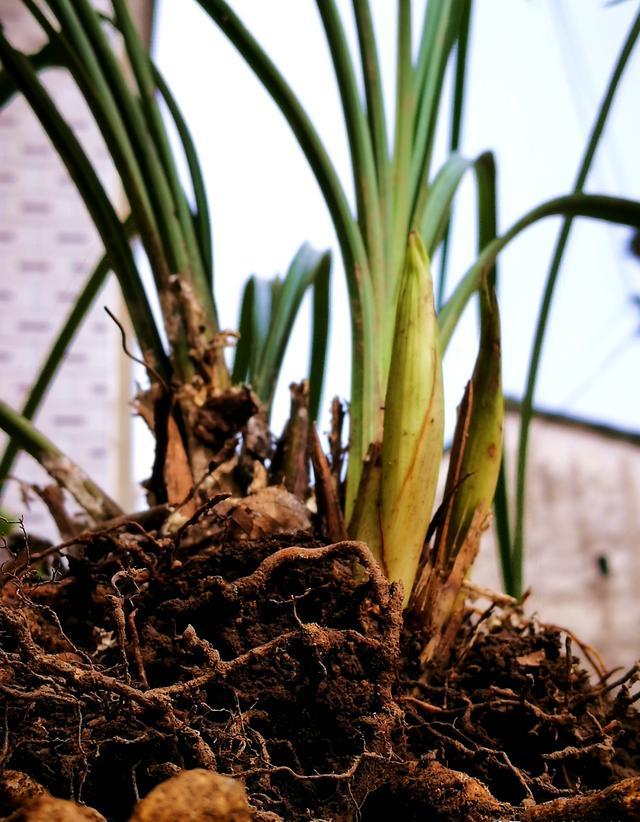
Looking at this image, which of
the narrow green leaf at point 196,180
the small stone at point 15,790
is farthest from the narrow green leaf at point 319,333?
the small stone at point 15,790

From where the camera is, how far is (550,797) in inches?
16.0

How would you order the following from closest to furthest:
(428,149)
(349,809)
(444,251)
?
(349,809)
(428,149)
(444,251)

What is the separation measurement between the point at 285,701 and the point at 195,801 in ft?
0.39

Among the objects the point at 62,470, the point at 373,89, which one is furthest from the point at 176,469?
the point at 373,89

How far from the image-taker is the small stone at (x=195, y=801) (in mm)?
272

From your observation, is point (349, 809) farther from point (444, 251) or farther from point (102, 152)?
point (102, 152)

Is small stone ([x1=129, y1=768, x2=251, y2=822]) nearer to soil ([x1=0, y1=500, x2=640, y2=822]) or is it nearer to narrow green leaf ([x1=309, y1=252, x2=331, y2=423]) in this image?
soil ([x1=0, y1=500, x2=640, y2=822])

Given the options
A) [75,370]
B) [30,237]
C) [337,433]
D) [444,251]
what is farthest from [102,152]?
[337,433]

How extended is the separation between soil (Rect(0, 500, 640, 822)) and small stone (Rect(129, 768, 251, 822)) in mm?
43

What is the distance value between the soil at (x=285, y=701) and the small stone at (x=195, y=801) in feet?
0.14

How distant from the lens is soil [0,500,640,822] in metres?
0.36

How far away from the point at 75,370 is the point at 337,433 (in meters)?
2.02

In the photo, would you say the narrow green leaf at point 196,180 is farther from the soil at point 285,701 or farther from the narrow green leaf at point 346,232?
the soil at point 285,701

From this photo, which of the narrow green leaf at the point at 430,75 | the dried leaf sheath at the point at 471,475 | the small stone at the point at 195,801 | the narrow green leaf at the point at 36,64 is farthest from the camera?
the narrow green leaf at the point at 36,64
